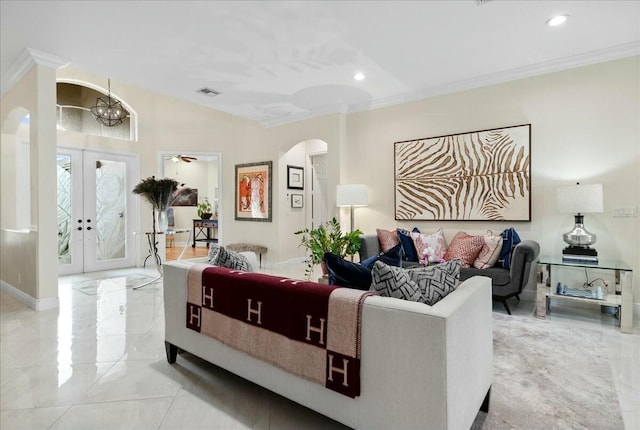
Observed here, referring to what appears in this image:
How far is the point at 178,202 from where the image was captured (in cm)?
1039

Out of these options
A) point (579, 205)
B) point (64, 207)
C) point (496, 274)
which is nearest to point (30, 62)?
point (64, 207)

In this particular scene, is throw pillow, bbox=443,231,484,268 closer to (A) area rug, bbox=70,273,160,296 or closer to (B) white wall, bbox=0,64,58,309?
(A) area rug, bbox=70,273,160,296

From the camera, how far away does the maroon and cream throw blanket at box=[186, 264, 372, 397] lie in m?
1.51

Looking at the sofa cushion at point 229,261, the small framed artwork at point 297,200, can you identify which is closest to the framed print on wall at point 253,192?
the small framed artwork at point 297,200

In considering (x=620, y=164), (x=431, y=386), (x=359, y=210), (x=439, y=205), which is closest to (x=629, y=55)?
(x=620, y=164)

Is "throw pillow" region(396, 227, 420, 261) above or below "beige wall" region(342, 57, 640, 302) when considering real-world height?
below

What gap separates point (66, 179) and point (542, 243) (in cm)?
724

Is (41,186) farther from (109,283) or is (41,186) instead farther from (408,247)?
(408,247)

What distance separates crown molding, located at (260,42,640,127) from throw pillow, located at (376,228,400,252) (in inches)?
75.7

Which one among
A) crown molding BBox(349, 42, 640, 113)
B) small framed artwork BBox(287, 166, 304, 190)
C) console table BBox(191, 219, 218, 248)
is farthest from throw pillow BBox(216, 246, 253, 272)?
console table BBox(191, 219, 218, 248)

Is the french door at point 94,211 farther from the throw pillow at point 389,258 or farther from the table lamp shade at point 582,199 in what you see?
the table lamp shade at point 582,199

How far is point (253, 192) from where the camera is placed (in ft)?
21.7

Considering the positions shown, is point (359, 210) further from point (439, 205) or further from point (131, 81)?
point (131, 81)

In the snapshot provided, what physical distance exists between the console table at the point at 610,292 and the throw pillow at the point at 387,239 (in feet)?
5.43
